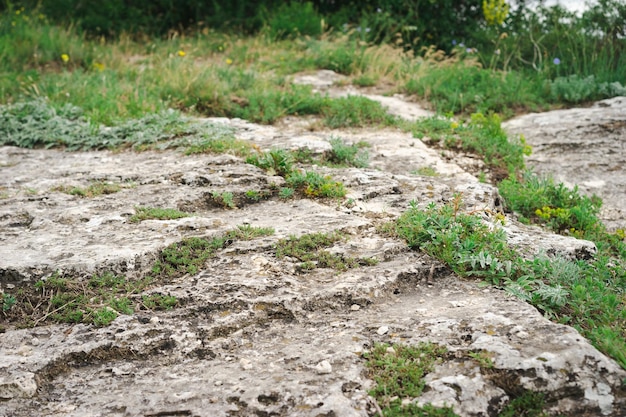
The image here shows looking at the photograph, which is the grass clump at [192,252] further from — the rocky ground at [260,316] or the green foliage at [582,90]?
the green foliage at [582,90]

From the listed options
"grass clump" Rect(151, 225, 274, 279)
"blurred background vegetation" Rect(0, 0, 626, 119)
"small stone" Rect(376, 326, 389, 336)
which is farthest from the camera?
"blurred background vegetation" Rect(0, 0, 626, 119)

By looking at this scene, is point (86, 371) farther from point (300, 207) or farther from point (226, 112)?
point (226, 112)

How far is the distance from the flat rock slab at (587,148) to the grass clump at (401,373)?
120 inches

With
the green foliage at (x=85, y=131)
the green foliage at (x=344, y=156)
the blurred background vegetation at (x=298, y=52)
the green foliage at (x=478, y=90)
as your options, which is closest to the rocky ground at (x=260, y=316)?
the green foliage at (x=344, y=156)

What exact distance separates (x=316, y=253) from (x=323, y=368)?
45.7 inches

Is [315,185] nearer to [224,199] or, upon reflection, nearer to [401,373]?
[224,199]

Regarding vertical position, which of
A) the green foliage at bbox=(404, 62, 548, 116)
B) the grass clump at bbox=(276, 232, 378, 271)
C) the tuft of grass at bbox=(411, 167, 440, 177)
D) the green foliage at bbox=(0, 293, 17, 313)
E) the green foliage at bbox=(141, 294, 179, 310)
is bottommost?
the green foliage at bbox=(0, 293, 17, 313)

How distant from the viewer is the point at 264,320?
3.46 meters

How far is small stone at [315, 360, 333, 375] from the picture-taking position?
9.66 feet

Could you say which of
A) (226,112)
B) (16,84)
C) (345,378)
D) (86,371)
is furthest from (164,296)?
(16,84)

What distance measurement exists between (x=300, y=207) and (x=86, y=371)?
210 cm

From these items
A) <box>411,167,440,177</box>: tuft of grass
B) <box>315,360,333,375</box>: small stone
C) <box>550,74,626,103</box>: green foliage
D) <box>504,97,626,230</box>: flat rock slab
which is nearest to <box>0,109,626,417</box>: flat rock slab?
<box>315,360,333,375</box>: small stone

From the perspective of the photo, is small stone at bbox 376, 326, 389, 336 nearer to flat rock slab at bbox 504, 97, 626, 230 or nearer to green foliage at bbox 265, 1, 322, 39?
flat rock slab at bbox 504, 97, 626, 230

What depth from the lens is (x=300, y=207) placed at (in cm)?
475
